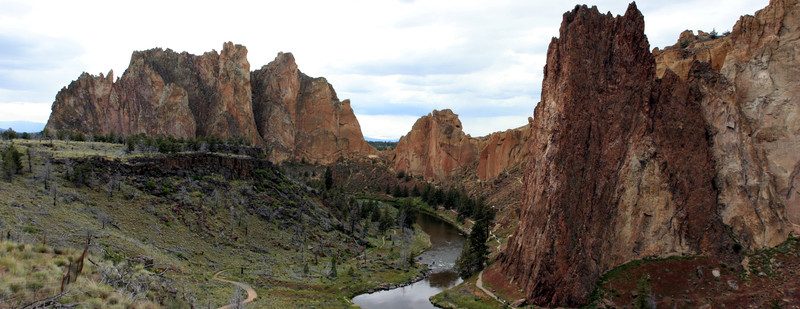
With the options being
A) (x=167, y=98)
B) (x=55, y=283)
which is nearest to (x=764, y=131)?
(x=55, y=283)

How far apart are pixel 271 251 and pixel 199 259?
42.3 feet

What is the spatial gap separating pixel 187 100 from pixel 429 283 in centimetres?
12289

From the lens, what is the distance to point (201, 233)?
205 feet

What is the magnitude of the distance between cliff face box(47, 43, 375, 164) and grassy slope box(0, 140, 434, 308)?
7899cm

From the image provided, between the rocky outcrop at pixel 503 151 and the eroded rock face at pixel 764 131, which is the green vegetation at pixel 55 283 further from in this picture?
the rocky outcrop at pixel 503 151

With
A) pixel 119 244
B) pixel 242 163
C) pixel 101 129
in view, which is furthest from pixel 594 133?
pixel 101 129

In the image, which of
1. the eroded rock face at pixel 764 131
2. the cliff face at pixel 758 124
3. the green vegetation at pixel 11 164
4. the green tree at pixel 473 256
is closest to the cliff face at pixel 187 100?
the green vegetation at pixel 11 164

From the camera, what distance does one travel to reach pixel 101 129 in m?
147

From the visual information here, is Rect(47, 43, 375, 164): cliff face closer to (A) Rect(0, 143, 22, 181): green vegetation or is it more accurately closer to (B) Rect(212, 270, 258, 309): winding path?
(A) Rect(0, 143, 22, 181): green vegetation

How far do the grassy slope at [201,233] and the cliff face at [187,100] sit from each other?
3110 inches

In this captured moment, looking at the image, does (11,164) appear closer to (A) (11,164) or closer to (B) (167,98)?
(A) (11,164)

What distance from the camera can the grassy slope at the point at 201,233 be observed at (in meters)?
44.6

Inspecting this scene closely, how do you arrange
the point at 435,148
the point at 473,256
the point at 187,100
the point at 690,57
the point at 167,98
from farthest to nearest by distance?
the point at 435,148 < the point at 187,100 < the point at 167,98 < the point at 473,256 < the point at 690,57

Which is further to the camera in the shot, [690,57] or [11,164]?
[690,57]
